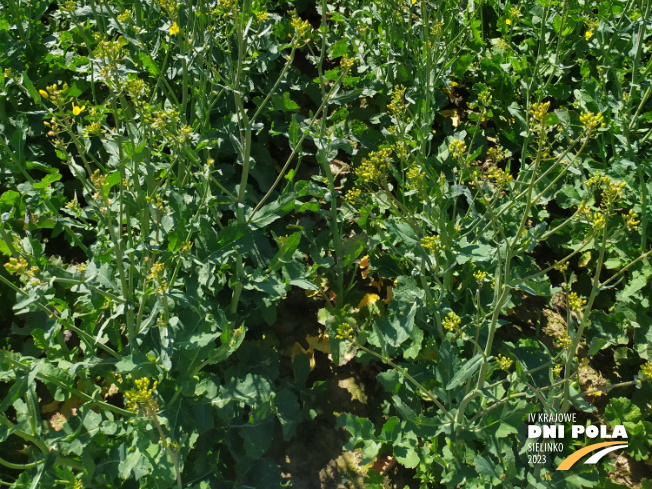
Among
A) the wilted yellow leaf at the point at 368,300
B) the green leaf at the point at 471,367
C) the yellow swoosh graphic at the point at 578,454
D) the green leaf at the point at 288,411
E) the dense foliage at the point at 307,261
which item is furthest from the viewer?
the wilted yellow leaf at the point at 368,300

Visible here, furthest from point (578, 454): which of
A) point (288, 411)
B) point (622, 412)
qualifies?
point (288, 411)

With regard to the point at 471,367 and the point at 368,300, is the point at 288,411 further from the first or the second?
the point at 471,367

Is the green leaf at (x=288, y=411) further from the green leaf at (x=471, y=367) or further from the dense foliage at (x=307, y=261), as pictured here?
the green leaf at (x=471, y=367)

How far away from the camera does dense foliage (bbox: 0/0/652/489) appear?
2.28m

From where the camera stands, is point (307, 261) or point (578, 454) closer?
point (578, 454)

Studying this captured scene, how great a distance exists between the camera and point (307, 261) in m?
3.62

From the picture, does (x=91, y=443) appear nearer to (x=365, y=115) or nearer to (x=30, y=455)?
(x=30, y=455)

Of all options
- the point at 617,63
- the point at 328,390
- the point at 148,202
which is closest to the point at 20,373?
the point at 148,202

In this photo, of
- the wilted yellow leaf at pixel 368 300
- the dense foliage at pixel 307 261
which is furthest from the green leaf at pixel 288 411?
the wilted yellow leaf at pixel 368 300

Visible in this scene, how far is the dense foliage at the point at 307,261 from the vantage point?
7.47ft

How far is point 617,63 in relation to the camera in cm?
351

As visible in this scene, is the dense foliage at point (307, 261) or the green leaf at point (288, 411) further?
the green leaf at point (288, 411)

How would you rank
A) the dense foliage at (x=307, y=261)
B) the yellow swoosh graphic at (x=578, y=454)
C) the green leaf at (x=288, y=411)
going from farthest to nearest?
the green leaf at (x=288, y=411) → the yellow swoosh graphic at (x=578, y=454) → the dense foliage at (x=307, y=261)

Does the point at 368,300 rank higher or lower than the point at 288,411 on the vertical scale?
higher
